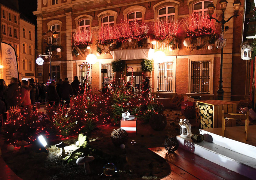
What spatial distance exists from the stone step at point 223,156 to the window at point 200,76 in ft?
29.7

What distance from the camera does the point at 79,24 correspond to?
57.7 ft

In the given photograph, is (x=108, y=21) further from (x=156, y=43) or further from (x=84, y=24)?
(x=156, y=43)

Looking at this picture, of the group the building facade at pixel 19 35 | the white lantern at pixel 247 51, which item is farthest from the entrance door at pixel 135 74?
the building facade at pixel 19 35

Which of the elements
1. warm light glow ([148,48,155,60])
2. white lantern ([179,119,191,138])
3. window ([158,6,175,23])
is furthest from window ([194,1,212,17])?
white lantern ([179,119,191,138])

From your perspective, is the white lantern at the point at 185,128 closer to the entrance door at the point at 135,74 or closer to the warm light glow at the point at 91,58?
the entrance door at the point at 135,74

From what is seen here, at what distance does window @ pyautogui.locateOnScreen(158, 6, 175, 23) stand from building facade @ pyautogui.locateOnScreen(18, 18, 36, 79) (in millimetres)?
26320

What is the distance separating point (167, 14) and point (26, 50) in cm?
Result: 2851

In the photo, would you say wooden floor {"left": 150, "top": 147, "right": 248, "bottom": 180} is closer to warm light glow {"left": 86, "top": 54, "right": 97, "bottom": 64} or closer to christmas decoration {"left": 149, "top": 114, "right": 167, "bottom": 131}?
christmas decoration {"left": 149, "top": 114, "right": 167, "bottom": 131}

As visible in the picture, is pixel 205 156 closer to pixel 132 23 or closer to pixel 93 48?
pixel 132 23

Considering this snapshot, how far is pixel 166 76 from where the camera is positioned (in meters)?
14.5

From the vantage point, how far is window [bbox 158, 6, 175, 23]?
14.3m

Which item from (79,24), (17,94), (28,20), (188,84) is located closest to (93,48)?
(79,24)

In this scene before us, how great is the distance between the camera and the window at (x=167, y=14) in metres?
14.3

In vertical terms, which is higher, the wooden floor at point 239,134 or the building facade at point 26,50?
the building facade at point 26,50
